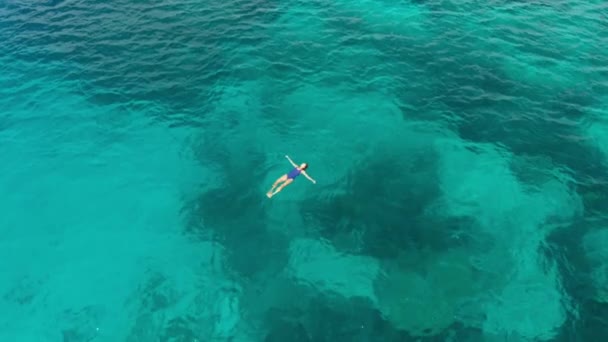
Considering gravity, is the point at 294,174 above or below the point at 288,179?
above

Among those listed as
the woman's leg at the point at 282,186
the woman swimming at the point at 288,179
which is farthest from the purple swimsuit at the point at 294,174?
the woman's leg at the point at 282,186

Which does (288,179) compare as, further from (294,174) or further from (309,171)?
(309,171)

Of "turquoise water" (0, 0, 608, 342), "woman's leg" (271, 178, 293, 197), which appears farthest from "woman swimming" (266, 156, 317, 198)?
"turquoise water" (0, 0, 608, 342)

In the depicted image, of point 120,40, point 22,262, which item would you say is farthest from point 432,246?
point 120,40

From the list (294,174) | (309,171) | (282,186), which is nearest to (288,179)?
(294,174)

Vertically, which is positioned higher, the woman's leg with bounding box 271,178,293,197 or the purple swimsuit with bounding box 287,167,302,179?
the purple swimsuit with bounding box 287,167,302,179

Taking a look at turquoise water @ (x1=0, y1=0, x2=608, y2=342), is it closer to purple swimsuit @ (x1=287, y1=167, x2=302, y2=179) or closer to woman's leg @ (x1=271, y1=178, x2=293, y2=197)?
woman's leg @ (x1=271, y1=178, x2=293, y2=197)

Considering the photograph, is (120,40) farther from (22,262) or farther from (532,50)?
(532,50)

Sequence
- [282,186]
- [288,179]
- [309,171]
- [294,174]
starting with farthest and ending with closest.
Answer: [309,171], [282,186], [288,179], [294,174]
